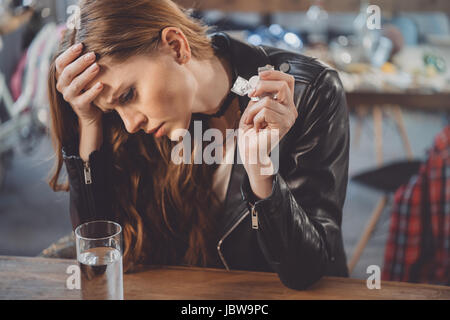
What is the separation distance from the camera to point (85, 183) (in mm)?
1004

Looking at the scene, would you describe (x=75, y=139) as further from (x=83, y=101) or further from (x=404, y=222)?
(x=404, y=222)

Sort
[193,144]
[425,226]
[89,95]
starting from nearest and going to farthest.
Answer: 1. [89,95]
2. [193,144]
3. [425,226]

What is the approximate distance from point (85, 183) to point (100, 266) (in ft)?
0.81

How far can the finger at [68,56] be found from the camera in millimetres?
887

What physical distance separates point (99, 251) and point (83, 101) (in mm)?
275

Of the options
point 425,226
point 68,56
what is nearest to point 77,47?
point 68,56

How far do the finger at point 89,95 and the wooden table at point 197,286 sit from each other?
11.9 inches

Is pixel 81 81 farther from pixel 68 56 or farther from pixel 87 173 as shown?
pixel 87 173

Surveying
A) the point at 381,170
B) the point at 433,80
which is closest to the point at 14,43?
the point at 381,170

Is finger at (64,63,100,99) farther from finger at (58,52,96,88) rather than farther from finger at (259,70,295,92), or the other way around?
finger at (259,70,295,92)

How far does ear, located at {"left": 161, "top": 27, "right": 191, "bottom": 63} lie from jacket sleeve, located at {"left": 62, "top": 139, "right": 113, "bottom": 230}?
0.24 m

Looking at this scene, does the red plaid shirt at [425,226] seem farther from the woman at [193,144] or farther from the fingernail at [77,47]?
the fingernail at [77,47]

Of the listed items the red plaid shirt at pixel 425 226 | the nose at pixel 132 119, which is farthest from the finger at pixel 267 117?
the red plaid shirt at pixel 425 226
